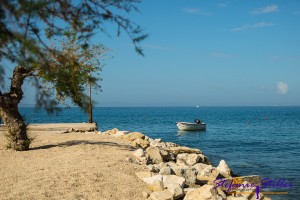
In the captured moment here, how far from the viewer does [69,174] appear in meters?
10.9

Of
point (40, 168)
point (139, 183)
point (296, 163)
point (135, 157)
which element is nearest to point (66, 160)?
point (40, 168)

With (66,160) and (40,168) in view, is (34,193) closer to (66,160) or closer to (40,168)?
(40,168)

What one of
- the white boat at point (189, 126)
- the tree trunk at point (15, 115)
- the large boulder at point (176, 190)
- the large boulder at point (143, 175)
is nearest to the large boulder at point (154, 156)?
the large boulder at point (143, 175)

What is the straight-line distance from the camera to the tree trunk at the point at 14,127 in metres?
15.5

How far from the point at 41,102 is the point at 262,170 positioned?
58.5ft

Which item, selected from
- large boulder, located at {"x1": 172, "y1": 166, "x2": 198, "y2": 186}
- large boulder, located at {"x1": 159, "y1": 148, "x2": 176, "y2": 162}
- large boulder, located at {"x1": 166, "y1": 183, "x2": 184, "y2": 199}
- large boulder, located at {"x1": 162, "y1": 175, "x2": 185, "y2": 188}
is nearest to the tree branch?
large boulder, located at {"x1": 159, "y1": 148, "x2": 176, "y2": 162}

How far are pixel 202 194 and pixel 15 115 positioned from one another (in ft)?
31.8

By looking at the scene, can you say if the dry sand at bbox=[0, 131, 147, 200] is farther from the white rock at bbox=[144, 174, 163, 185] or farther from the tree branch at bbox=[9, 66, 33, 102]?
the tree branch at bbox=[9, 66, 33, 102]

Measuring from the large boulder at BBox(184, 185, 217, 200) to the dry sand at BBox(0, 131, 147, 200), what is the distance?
4.11 ft

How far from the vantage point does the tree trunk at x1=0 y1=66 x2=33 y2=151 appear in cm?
1546

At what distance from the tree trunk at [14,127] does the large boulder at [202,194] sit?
28.9 feet

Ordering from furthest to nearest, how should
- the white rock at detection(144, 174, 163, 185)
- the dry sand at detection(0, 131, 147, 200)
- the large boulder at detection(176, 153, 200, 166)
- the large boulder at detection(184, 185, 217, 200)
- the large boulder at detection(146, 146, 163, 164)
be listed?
1. the large boulder at detection(176, 153, 200, 166)
2. the large boulder at detection(146, 146, 163, 164)
3. the white rock at detection(144, 174, 163, 185)
4. the dry sand at detection(0, 131, 147, 200)
5. the large boulder at detection(184, 185, 217, 200)

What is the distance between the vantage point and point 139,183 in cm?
1050

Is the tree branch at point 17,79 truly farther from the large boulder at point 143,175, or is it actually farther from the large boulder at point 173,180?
the large boulder at point 173,180
